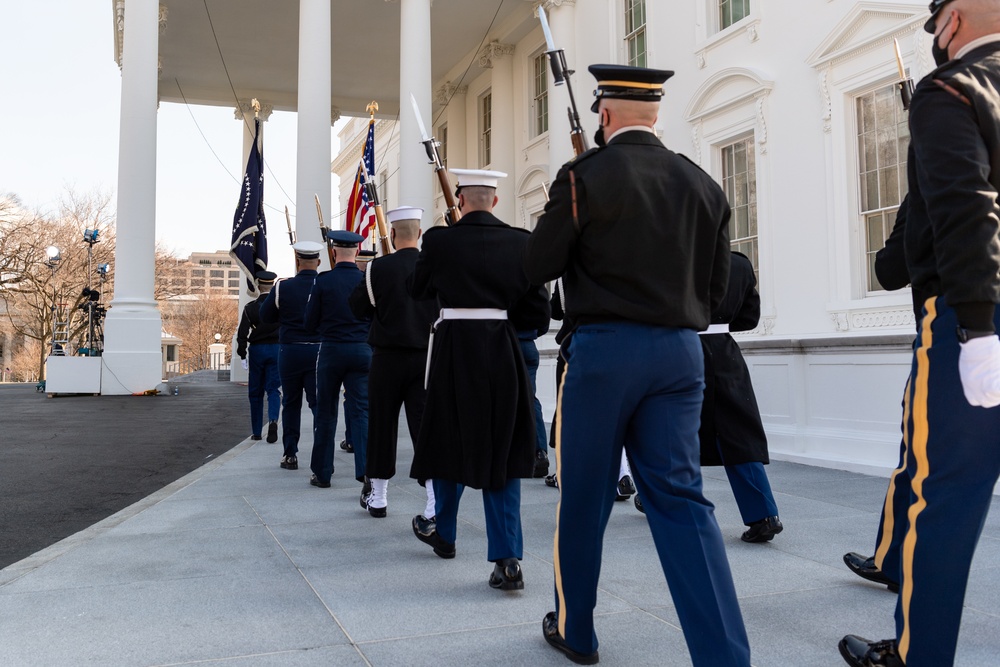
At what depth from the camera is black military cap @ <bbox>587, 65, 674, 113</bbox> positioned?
9.66 ft

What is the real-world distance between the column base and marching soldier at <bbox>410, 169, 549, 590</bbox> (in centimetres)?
1712

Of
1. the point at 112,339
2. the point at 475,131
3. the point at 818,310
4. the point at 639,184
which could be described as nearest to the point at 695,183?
the point at 639,184

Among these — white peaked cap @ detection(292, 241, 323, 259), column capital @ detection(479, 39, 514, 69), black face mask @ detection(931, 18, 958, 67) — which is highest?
column capital @ detection(479, 39, 514, 69)

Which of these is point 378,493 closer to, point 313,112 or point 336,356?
point 336,356

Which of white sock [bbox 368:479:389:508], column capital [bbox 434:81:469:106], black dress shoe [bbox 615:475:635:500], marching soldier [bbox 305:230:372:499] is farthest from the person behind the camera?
column capital [bbox 434:81:469:106]

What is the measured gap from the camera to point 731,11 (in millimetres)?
12945

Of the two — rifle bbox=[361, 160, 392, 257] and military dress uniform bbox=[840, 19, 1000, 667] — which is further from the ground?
rifle bbox=[361, 160, 392, 257]

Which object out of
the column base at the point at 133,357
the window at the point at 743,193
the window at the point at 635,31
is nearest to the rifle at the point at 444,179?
the window at the point at 743,193

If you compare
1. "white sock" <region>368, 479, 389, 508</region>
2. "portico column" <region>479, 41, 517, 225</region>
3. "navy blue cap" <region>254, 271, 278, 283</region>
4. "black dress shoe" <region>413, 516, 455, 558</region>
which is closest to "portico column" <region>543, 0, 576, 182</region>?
"portico column" <region>479, 41, 517, 225</region>

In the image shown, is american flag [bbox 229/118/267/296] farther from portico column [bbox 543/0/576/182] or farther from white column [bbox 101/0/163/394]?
portico column [bbox 543/0/576/182]

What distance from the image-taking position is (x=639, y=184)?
9.40 feet

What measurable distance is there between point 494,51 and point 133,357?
11.6m

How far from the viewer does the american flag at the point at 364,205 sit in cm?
1292

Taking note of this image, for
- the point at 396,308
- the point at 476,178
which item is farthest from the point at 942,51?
the point at 396,308
